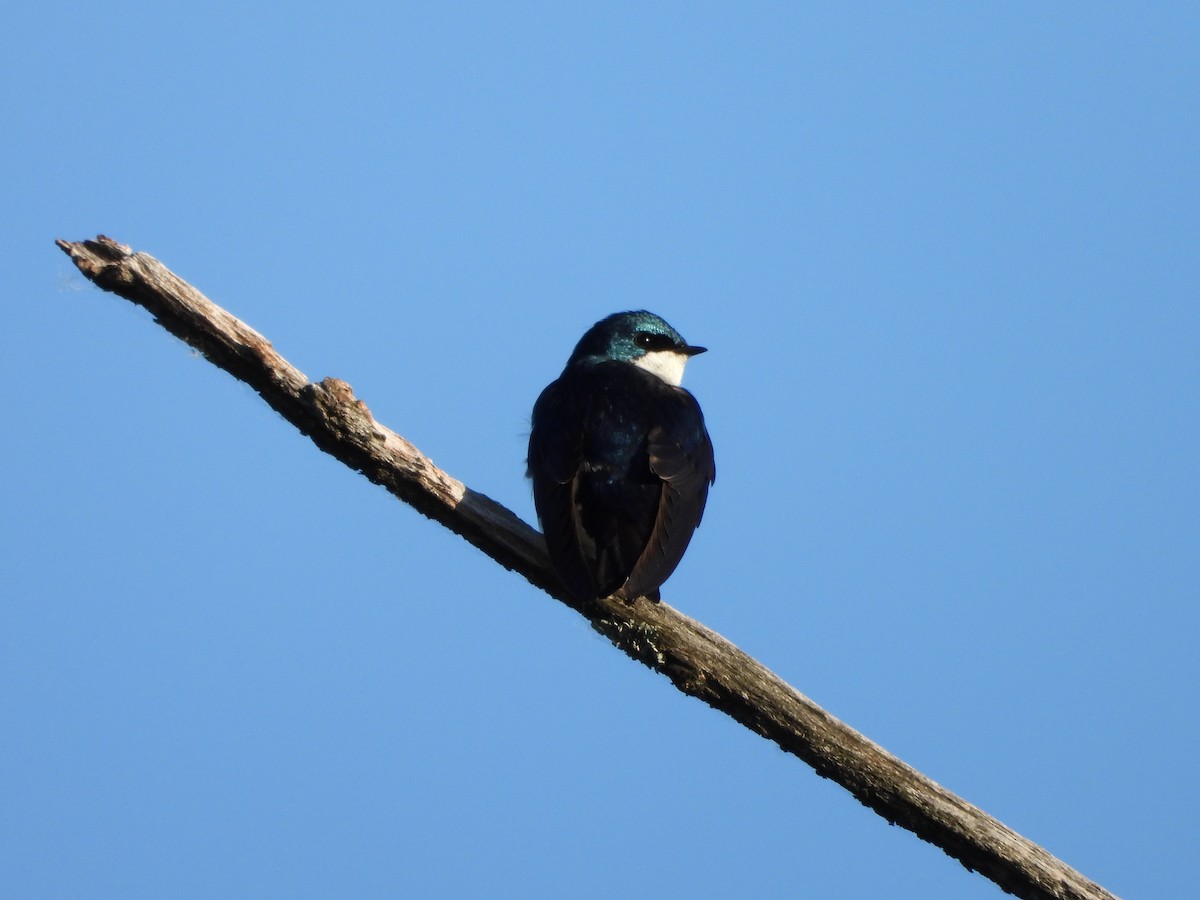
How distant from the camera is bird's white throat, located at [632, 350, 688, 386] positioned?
6688 mm

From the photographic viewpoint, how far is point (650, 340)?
667cm

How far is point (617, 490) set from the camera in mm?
5227

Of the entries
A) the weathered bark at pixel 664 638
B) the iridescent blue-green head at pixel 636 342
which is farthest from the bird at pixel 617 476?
the iridescent blue-green head at pixel 636 342

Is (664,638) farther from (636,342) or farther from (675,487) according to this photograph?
(636,342)

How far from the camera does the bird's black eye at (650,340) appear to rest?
6.64 meters

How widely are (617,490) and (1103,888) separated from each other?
2.20 m

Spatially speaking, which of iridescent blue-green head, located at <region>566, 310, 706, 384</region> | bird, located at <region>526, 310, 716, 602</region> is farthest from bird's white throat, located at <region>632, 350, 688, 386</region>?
bird, located at <region>526, 310, 716, 602</region>

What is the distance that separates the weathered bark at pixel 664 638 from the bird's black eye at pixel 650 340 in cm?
212

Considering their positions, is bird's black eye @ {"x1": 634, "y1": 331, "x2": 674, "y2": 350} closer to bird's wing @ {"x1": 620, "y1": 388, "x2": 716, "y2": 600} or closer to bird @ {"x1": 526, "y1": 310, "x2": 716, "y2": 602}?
bird @ {"x1": 526, "y1": 310, "x2": 716, "y2": 602}

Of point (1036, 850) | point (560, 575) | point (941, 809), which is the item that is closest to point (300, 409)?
point (560, 575)

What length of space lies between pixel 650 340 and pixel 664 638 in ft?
8.05

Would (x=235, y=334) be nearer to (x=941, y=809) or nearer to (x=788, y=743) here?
(x=788, y=743)

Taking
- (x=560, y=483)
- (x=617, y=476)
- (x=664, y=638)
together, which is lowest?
(x=664, y=638)

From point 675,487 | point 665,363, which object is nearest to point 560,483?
point 675,487
